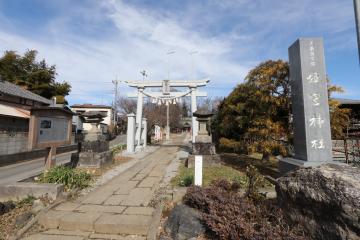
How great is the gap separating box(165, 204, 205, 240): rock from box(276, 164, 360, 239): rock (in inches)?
55.1

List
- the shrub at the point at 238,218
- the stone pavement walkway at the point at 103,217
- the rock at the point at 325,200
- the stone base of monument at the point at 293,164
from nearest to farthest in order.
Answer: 1. the rock at the point at 325,200
2. the shrub at the point at 238,218
3. the stone pavement walkway at the point at 103,217
4. the stone base of monument at the point at 293,164

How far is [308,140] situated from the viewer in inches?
220

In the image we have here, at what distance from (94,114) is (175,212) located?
26.0 feet

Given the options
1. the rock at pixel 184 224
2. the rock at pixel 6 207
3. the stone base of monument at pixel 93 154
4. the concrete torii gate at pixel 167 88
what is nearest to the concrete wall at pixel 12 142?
the stone base of monument at pixel 93 154

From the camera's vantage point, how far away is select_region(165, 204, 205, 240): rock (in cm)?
392

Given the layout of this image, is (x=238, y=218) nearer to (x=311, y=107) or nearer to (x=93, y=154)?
(x=311, y=107)

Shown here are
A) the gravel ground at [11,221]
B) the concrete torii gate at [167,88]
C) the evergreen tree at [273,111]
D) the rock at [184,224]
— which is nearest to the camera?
the rock at [184,224]

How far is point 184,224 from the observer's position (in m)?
4.05

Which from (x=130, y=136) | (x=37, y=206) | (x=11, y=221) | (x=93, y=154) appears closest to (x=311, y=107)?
(x=37, y=206)

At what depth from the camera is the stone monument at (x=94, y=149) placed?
10.1 m

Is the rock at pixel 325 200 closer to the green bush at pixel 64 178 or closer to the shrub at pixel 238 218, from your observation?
the shrub at pixel 238 218

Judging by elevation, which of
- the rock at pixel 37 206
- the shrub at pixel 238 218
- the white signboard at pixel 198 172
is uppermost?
the white signboard at pixel 198 172

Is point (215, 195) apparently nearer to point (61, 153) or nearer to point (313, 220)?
point (313, 220)

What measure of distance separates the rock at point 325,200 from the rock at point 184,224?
1.40 m
